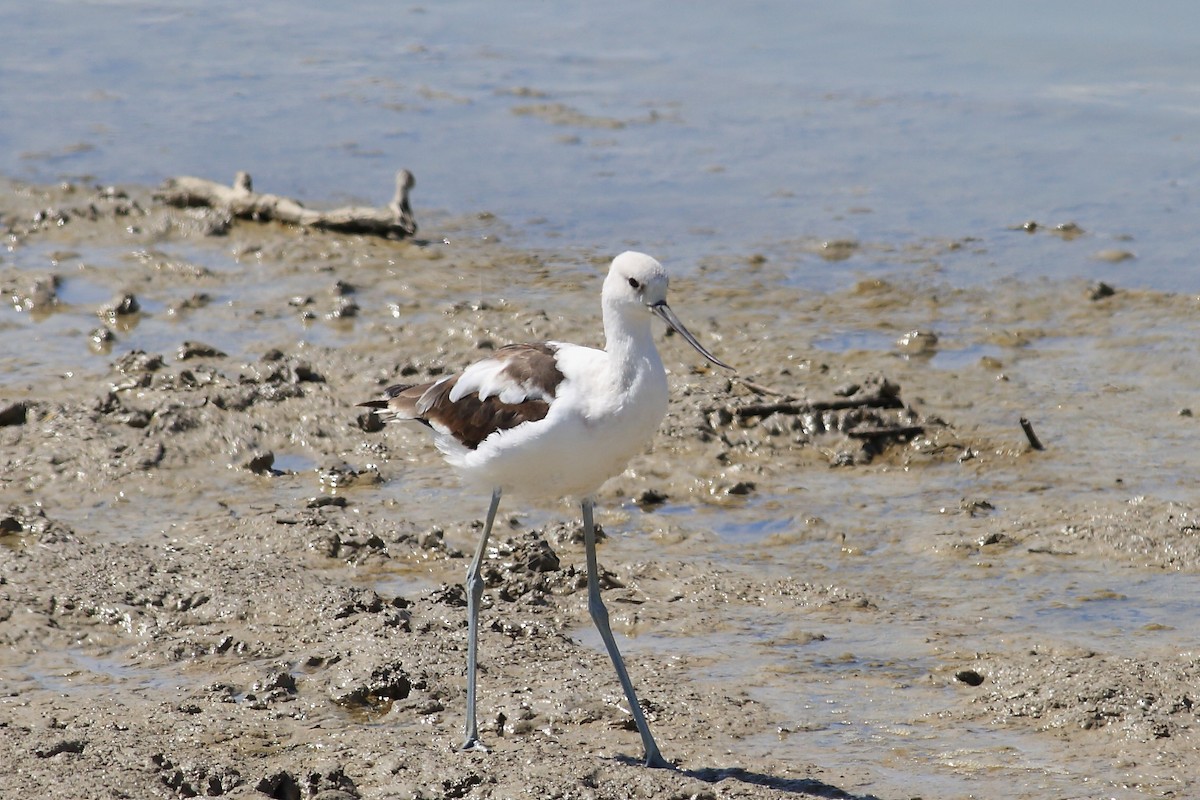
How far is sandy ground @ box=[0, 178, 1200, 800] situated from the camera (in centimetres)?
474

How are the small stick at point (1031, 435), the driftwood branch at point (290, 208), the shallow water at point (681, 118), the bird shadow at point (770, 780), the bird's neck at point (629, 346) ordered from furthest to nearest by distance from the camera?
the shallow water at point (681, 118) → the driftwood branch at point (290, 208) → the small stick at point (1031, 435) → the bird's neck at point (629, 346) → the bird shadow at point (770, 780)

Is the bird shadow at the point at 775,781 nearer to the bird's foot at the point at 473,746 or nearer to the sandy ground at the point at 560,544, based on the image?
the sandy ground at the point at 560,544

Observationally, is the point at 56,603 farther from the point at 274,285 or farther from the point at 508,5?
the point at 508,5

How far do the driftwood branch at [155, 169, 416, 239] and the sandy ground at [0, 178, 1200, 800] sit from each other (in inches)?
17.7

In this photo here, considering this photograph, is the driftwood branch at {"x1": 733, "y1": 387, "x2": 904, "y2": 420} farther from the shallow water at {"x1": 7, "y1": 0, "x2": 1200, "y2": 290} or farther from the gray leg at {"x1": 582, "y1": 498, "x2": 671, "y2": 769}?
the gray leg at {"x1": 582, "y1": 498, "x2": 671, "y2": 769}

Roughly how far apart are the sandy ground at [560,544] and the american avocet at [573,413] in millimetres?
417

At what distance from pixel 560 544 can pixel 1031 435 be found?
7.95 feet

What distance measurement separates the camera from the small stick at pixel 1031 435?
23.5ft

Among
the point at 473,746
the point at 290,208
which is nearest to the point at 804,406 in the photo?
the point at 473,746

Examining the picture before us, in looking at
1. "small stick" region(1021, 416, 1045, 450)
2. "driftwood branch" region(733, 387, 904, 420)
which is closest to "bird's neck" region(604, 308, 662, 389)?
"driftwood branch" region(733, 387, 904, 420)

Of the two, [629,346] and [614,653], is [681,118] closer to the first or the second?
[629,346]

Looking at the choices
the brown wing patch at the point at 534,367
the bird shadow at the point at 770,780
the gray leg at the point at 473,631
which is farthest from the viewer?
the brown wing patch at the point at 534,367

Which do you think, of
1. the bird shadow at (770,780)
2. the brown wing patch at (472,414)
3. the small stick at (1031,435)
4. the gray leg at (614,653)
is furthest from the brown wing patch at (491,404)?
the small stick at (1031,435)

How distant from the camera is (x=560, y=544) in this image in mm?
6273
